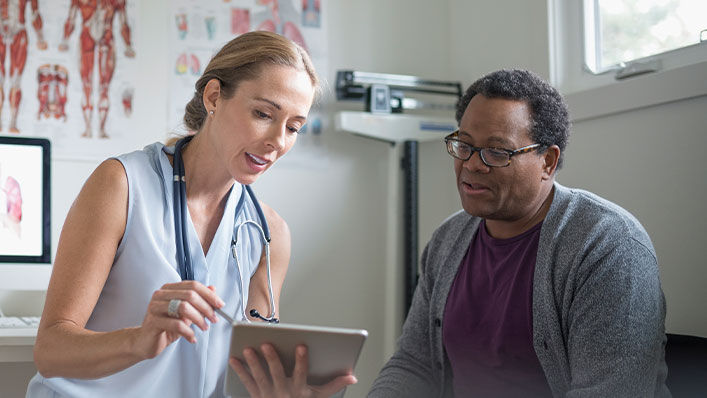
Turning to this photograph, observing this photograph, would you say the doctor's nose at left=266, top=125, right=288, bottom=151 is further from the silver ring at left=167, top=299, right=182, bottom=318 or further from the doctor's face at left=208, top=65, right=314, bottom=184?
the silver ring at left=167, top=299, right=182, bottom=318

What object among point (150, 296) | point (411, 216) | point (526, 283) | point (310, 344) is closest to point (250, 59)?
point (150, 296)

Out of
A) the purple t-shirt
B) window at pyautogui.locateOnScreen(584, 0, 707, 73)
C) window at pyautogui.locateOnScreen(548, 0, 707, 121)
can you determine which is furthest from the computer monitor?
window at pyautogui.locateOnScreen(584, 0, 707, 73)

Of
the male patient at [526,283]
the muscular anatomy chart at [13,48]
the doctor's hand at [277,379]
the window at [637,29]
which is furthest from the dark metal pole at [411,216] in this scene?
the doctor's hand at [277,379]

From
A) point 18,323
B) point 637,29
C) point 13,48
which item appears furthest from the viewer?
point 13,48

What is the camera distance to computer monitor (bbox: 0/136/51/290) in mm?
1850

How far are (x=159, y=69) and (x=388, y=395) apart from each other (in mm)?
1411

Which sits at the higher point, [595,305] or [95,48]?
[95,48]

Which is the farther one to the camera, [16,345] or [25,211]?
[25,211]

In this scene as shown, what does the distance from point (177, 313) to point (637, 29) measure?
1.58 meters

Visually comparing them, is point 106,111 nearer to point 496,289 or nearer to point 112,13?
point 112,13

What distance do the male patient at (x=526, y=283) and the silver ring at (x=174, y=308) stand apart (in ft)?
2.07

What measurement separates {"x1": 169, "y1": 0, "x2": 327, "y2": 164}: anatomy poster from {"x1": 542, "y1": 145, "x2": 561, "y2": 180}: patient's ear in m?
1.21

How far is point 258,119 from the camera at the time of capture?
4.20 feet

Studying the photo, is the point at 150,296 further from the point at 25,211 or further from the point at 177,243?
the point at 25,211
